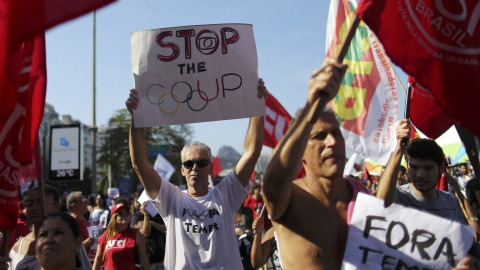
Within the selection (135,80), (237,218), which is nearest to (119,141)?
(237,218)

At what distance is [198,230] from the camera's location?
405 centimetres

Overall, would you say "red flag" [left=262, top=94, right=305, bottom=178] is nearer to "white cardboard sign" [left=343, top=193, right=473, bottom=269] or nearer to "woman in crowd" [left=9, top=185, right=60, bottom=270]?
"woman in crowd" [left=9, top=185, right=60, bottom=270]

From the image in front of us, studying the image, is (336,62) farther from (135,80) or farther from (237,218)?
(237,218)

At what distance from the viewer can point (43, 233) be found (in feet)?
11.0

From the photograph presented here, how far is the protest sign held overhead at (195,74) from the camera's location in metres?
4.27

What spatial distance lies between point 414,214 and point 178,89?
2459 mm

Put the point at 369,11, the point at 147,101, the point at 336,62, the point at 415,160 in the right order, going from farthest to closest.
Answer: the point at 147,101 < the point at 415,160 < the point at 369,11 < the point at 336,62

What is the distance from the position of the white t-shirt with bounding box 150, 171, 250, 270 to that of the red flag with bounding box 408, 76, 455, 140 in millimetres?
1600

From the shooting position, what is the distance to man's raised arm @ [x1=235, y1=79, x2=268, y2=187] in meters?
4.38

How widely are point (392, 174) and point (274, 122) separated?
23.8 feet

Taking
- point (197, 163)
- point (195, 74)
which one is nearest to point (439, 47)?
point (195, 74)

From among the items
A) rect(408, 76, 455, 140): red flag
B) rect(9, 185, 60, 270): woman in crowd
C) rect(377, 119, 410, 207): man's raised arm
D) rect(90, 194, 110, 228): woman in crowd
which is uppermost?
rect(408, 76, 455, 140): red flag

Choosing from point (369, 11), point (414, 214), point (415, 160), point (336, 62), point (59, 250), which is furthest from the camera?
point (415, 160)

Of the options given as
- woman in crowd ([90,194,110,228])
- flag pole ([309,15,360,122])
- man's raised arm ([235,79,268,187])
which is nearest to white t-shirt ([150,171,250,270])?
man's raised arm ([235,79,268,187])
